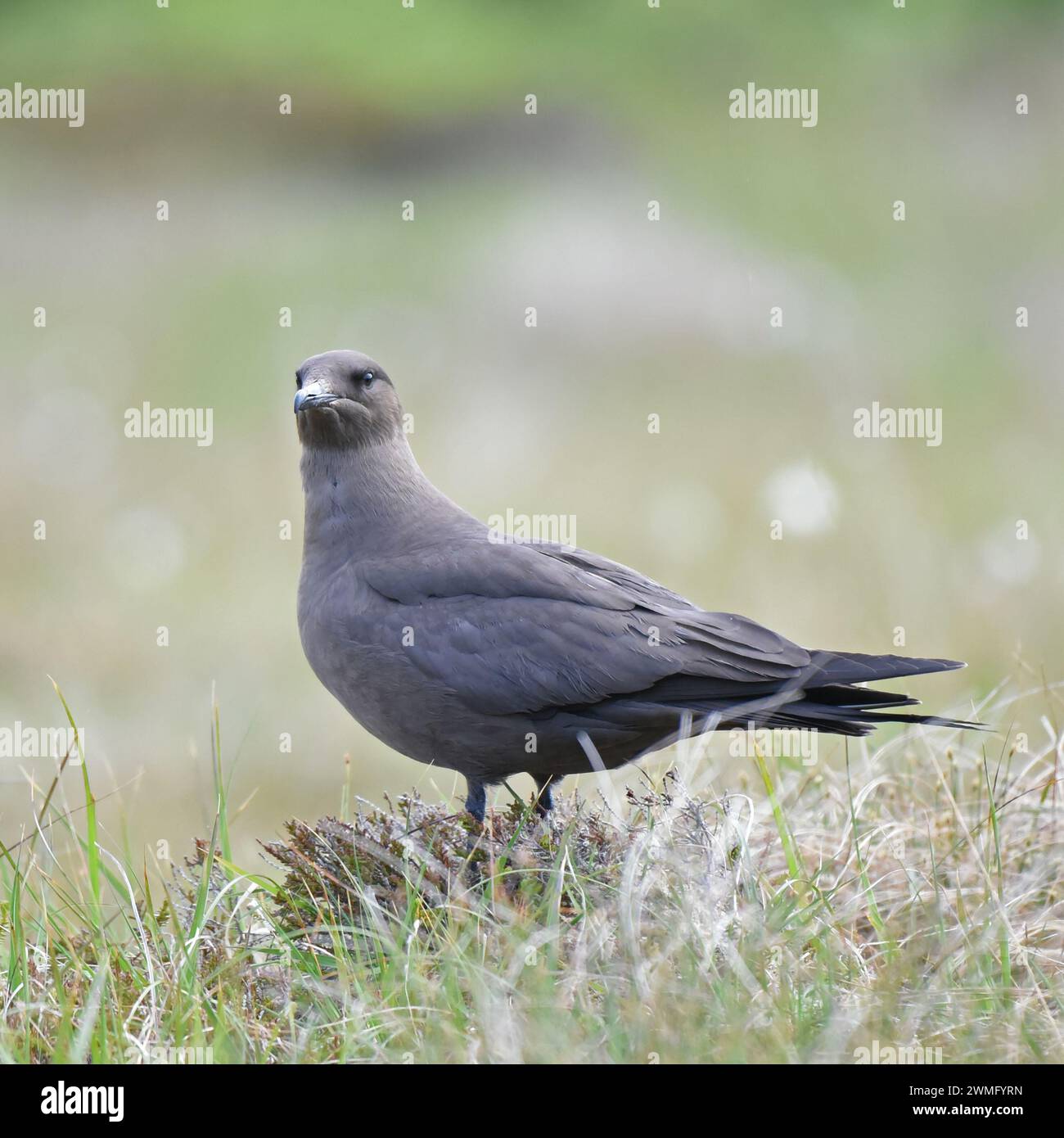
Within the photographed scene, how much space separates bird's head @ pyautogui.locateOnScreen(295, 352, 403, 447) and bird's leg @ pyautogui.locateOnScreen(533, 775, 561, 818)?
1.21 metres

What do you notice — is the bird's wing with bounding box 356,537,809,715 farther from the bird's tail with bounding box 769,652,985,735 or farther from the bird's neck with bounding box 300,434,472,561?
the bird's neck with bounding box 300,434,472,561

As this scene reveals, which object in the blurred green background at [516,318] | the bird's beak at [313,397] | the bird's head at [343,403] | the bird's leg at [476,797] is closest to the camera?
the bird's leg at [476,797]

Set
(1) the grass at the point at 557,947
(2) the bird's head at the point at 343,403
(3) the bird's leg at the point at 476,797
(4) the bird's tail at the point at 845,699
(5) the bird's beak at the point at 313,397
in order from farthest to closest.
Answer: (2) the bird's head at the point at 343,403
(5) the bird's beak at the point at 313,397
(3) the bird's leg at the point at 476,797
(4) the bird's tail at the point at 845,699
(1) the grass at the point at 557,947

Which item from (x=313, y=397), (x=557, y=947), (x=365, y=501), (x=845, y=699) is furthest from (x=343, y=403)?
(x=557, y=947)

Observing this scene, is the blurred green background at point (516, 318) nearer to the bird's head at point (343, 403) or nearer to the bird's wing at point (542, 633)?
the bird's wing at point (542, 633)

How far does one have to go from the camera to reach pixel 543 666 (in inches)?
151

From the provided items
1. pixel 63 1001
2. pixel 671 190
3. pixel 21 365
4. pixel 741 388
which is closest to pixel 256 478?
pixel 21 365

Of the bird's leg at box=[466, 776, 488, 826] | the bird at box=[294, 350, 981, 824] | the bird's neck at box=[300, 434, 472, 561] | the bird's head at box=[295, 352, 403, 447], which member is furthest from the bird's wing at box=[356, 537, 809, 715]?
the bird's head at box=[295, 352, 403, 447]

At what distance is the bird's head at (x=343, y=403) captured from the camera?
4.36 meters

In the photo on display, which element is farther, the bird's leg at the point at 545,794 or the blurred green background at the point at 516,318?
the blurred green background at the point at 516,318

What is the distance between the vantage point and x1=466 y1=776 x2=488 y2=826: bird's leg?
3938mm

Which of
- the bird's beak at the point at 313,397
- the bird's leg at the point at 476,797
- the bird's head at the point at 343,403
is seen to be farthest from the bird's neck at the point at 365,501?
the bird's leg at the point at 476,797

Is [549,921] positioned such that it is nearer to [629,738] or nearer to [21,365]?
[629,738]

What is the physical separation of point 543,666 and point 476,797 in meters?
Answer: 0.46
